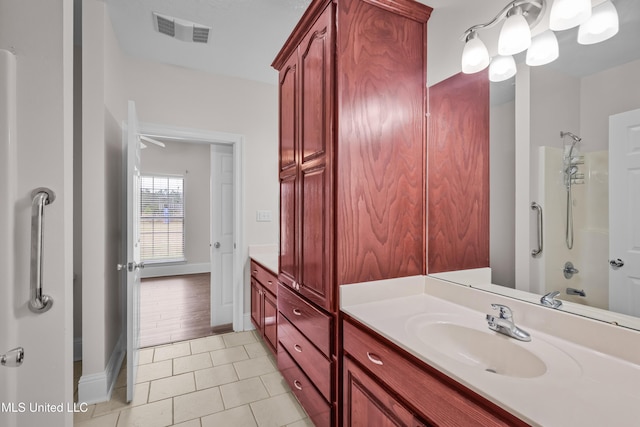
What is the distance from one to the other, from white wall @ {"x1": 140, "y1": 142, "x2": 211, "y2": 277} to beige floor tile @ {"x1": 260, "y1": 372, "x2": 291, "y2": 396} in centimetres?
439

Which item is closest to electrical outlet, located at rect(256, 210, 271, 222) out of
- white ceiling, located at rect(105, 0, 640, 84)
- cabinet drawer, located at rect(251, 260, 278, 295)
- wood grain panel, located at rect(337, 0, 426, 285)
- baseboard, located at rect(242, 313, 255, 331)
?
cabinet drawer, located at rect(251, 260, 278, 295)

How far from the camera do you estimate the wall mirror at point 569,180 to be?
3.01ft

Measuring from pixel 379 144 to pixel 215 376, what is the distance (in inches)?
82.9

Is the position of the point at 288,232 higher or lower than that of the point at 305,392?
higher

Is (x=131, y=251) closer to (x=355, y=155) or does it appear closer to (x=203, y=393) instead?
(x=203, y=393)

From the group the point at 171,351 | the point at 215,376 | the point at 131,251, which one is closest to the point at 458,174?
the point at 131,251

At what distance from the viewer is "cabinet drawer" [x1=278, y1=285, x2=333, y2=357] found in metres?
1.42

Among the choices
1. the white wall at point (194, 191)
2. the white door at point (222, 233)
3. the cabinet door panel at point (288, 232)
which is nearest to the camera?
the cabinet door panel at point (288, 232)

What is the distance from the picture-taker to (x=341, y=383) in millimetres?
1352

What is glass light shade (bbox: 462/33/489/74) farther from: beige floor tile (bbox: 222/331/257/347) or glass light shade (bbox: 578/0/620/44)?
beige floor tile (bbox: 222/331/257/347)

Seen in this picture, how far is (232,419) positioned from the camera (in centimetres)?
176

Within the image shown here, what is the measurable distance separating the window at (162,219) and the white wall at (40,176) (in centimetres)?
536

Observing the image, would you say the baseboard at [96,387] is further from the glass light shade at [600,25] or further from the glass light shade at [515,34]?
the glass light shade at [600,25]

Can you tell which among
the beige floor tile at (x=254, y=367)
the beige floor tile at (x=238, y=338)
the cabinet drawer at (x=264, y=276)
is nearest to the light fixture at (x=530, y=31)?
the cabinet drawer at (x=264, y=276)
